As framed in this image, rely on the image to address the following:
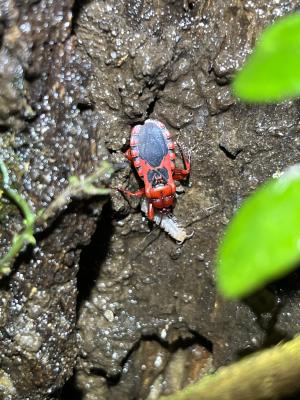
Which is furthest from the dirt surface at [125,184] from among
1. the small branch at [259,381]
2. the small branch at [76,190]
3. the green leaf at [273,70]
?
the green leaf at [273,70]

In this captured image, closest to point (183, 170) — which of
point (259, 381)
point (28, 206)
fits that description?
point (28, 206)

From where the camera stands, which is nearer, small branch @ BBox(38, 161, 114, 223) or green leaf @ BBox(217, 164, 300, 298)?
green leaf @ BBox(217, 164, 300, 298)

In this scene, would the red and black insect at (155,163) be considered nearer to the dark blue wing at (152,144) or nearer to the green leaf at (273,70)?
the dark blue wing at (152,144)

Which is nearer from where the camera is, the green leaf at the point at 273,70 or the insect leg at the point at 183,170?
the green leaf at the point at 273,70

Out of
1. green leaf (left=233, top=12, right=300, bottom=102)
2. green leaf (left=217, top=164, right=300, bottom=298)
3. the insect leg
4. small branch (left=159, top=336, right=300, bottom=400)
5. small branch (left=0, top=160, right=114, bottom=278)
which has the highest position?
green leaf (left=233, top=12, right=300, bottom=102)

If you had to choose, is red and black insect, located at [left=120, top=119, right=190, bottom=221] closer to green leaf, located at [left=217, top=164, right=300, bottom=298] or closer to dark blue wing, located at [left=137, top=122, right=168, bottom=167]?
dark blue wing, located at [left=137, top=122, right=168, bottom=167]

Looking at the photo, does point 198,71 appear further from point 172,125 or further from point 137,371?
point 137,371

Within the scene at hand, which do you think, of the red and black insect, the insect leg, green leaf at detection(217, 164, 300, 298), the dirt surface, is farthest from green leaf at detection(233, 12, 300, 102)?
the insect leg
